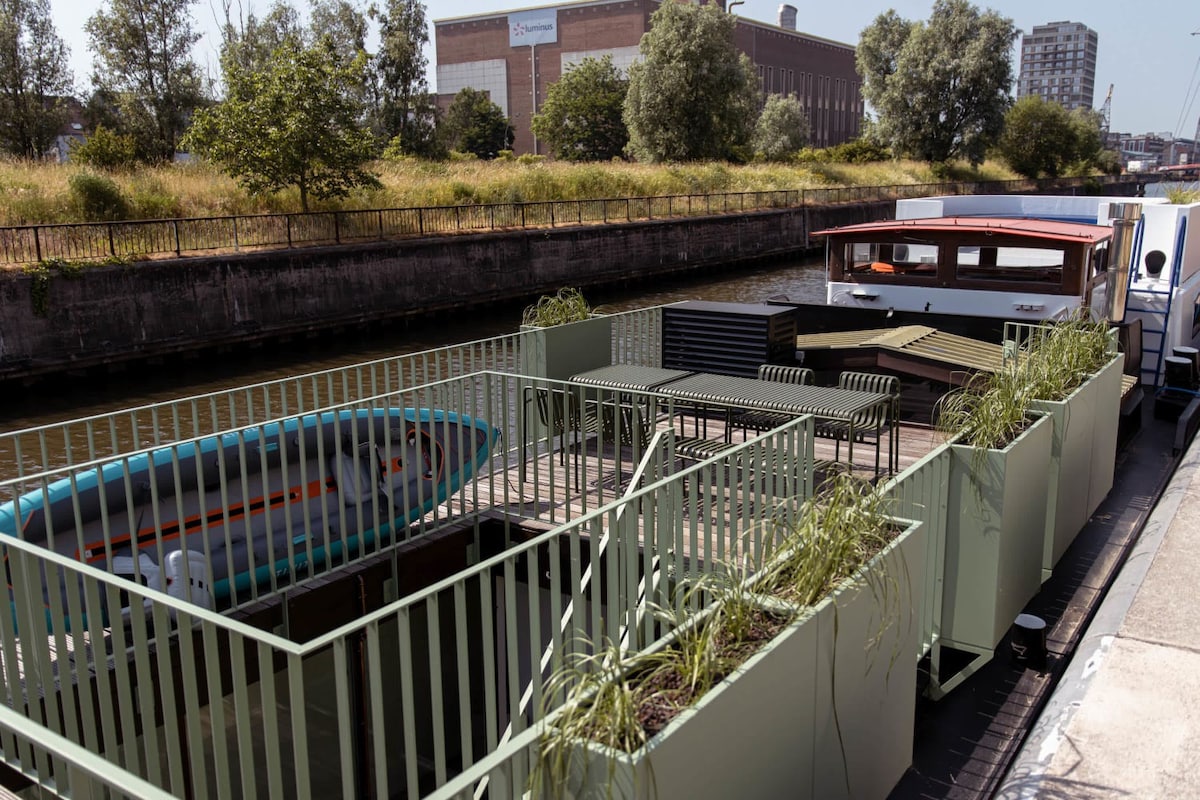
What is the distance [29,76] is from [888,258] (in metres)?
34.7

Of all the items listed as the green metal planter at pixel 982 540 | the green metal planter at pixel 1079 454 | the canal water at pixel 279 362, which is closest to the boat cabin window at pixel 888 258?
the canal water at pixel 279 362

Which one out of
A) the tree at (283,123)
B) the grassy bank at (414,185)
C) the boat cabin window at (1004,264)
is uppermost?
the tree at (283,123)

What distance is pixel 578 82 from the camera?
73.6m

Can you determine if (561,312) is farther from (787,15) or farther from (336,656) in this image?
(787,15)

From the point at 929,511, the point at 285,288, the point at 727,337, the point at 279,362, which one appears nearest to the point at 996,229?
the point at 727,337

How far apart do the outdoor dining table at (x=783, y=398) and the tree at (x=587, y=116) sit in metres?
65.9

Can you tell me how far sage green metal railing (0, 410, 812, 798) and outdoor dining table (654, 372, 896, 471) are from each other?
0.95 metres

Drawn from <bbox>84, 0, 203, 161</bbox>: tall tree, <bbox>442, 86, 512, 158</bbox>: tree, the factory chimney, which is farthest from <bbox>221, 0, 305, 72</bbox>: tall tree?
the factory chimney

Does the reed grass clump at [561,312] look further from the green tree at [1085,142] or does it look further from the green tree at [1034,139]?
the green tree at [1085,142]

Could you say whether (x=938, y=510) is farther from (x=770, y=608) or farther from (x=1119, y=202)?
(x=1119, y=202)

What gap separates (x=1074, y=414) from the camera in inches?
286

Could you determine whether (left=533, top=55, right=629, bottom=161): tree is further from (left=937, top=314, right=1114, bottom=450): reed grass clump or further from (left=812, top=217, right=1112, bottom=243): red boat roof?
(left=937, top=314, right=1114, bottom=450): reed grass clump

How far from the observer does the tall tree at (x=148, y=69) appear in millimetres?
37062

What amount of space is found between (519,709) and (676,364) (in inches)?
305
